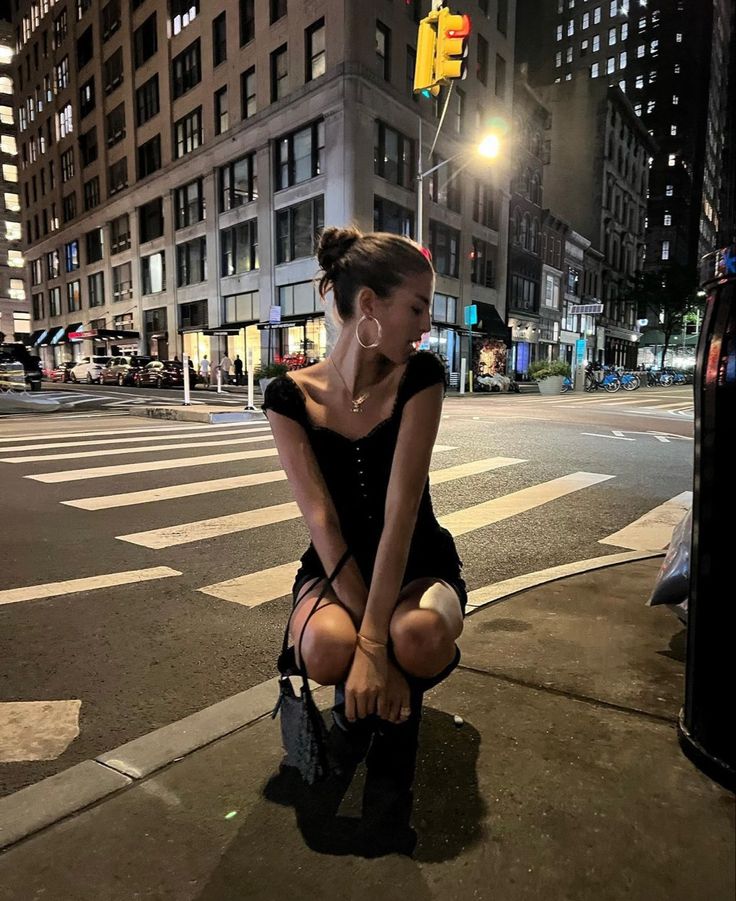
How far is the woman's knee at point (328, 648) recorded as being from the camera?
6.40ft

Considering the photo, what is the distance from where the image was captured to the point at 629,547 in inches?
200

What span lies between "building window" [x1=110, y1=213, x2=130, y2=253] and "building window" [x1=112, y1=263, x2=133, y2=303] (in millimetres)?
1377

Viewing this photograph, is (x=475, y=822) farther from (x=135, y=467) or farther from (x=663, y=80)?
(x=663, y=80)

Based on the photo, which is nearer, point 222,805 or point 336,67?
point 222,805

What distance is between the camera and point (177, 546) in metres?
5.09

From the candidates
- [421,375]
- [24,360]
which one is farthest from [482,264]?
[421,375]

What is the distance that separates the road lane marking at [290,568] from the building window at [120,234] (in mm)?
46067

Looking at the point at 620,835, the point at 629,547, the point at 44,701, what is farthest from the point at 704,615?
the point at 629,547

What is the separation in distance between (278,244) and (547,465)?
27328 mm

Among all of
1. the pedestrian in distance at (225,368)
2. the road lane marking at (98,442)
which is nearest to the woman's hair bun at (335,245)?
the road lane marking at (98,442)

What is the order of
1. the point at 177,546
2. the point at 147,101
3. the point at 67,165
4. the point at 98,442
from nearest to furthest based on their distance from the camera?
the point at 177,546
the point at 98,442
the point at 147,101
the point at 67,165

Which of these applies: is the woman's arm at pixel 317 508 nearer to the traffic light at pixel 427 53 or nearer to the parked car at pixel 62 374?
the traffic light at pixel 427 53

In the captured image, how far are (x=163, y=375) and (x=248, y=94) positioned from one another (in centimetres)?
1614

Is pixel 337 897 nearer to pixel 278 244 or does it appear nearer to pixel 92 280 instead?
pixel 278 244
